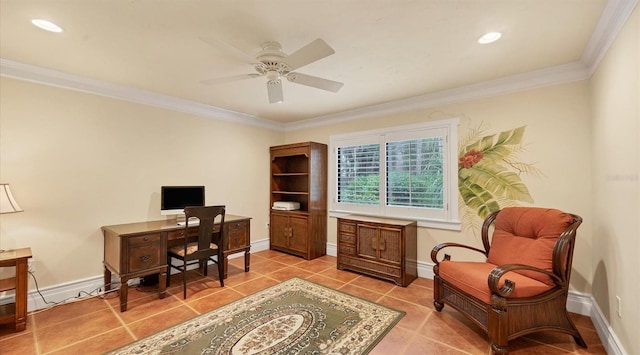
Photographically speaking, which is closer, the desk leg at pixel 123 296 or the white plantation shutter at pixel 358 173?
the desk leg at pixel 123 296

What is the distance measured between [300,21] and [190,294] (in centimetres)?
308

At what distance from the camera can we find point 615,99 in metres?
2.01

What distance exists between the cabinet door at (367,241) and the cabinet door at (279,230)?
1.52 m

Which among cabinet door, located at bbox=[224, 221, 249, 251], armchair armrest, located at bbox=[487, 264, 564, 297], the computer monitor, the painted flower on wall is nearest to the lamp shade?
the computer monitor

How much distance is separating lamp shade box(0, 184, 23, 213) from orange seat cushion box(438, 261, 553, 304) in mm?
4038

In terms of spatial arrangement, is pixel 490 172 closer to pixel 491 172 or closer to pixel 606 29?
pixel 491 172

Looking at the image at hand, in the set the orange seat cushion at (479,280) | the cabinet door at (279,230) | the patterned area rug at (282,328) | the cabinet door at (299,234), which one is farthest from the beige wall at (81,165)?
the orange seat cushion at (479,280)

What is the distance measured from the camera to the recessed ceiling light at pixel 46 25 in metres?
2.00

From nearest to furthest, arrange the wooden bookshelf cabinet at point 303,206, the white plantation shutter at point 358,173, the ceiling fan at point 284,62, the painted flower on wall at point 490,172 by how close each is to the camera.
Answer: the ceiling fan at point 284,62, the painted flower on wall at point 490,172, the white plantation shutter at point 358,173, the wooden bookshelf cabinet at point 303,206

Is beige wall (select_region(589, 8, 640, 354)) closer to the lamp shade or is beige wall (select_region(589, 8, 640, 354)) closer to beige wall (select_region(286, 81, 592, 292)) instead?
beige wall (select_region(286, 81, 592, 292))

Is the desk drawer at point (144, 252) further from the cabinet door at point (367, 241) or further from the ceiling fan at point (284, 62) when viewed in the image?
the cabinet door at point (367, 241)

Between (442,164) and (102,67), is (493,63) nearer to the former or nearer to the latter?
(442,164)

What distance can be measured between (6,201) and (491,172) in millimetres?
4924

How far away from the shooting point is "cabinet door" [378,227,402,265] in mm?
3465
